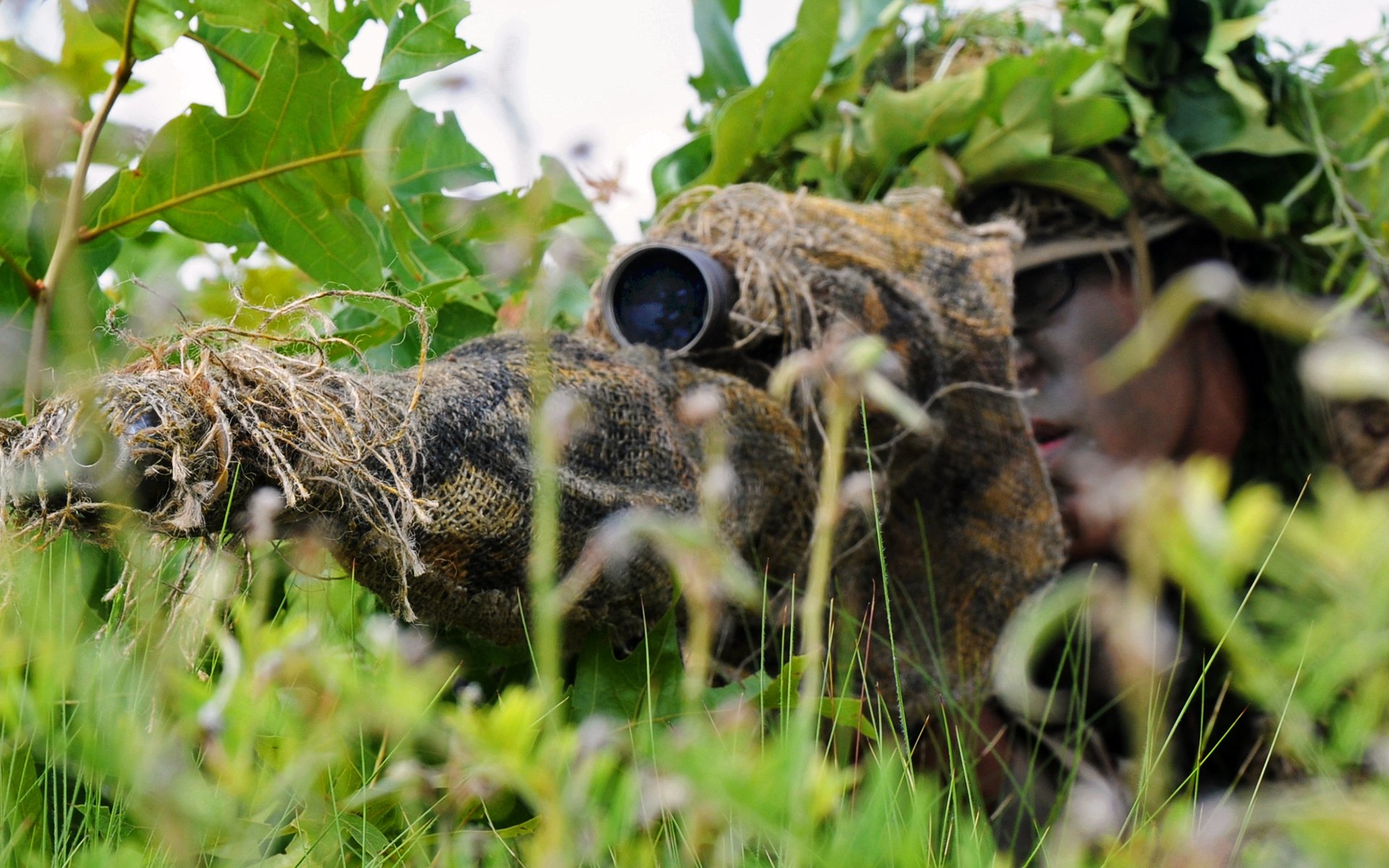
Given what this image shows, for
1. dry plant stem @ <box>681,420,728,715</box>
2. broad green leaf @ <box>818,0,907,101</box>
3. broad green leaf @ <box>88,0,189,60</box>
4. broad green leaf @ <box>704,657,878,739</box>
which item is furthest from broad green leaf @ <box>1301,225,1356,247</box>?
broad green leaf @ <box>88,0,189,60</box>

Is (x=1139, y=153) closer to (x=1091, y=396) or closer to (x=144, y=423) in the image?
(x=1091, y=396)

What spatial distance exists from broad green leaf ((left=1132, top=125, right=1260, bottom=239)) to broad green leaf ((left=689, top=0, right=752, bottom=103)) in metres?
0.50

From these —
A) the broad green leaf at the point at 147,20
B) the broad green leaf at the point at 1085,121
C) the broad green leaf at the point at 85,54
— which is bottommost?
the broad green leaf at the point at 1085,121

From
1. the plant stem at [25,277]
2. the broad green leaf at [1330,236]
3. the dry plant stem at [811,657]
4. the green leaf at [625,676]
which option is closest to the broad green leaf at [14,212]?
the plant stem at [25,277]

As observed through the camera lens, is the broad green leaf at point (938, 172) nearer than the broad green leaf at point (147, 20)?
No

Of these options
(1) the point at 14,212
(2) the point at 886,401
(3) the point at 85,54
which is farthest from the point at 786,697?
(3) the point at 85,54

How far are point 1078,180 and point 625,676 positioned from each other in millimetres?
877

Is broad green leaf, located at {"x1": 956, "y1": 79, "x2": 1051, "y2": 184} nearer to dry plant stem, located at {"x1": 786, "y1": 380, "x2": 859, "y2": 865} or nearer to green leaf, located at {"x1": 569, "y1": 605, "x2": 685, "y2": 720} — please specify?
green leaf, located at {"x1": 569, "y1": 605, "x2": 685, "y2": 720}

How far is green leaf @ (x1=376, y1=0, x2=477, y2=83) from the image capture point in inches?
32.4

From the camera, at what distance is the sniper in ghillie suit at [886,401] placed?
548 mm

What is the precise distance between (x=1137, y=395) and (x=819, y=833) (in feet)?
3.33

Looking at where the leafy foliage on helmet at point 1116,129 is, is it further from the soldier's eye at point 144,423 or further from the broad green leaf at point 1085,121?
the soldier's eye at point 144,423

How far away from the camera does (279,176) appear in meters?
0.87

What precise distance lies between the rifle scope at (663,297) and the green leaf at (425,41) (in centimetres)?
29
